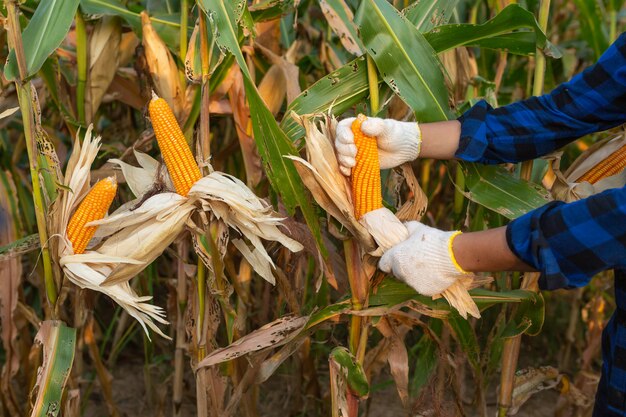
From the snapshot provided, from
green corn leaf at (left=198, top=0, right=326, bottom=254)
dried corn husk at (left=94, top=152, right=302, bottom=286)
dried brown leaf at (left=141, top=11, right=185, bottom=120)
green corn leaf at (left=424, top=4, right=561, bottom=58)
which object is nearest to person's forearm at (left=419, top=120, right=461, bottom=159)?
green corn leaf at (left=424, top=4, right=561, bottom=58)

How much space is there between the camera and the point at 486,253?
162cm

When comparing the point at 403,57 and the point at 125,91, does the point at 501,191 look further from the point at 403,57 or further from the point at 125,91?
the point at 125,91

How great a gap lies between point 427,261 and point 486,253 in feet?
0.46

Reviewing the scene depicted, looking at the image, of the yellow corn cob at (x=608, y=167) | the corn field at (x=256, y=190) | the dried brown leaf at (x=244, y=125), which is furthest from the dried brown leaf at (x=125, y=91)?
the yellow corn cob at (x=608, y=167)

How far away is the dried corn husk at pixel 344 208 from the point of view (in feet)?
5.93

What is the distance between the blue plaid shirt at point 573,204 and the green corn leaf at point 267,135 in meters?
0.45

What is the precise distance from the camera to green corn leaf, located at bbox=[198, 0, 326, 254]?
6.07 ft

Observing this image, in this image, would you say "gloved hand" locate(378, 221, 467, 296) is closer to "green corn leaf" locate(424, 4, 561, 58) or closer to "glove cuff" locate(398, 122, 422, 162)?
"glove cuff" locate(398, 122, 422, 162)

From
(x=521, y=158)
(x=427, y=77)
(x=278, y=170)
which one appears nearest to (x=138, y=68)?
(x=278, y=170)

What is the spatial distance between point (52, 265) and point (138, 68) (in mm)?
696

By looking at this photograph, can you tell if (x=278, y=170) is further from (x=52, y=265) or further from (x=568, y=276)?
(x=568, y=276)

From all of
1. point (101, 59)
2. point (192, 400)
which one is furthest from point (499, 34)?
point (192, 400)

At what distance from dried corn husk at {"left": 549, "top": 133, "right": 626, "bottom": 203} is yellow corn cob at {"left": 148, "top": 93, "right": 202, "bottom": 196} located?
104 centimetres

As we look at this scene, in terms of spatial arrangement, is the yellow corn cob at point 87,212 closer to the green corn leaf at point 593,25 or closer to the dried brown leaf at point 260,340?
the dried brown leaf at point 260,340
